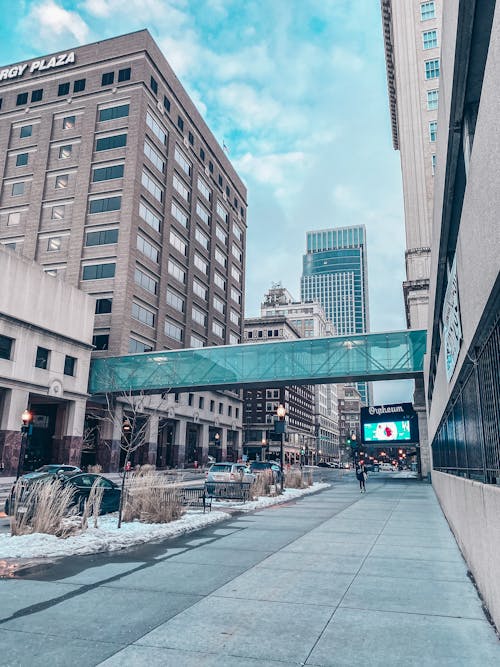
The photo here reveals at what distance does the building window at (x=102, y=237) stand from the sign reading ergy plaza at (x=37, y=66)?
25445mm

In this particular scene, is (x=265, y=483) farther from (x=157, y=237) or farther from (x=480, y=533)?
(x=157, y=237)

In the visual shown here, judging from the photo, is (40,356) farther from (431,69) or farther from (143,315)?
(431,69)

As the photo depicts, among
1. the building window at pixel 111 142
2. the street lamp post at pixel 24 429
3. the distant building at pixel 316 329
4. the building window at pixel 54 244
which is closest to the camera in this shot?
the street lamp post at pixel 24 429

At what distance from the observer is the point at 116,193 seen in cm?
5559

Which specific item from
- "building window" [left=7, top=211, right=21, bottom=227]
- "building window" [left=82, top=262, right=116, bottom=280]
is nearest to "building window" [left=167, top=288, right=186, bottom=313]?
"building window" [left=82, top=262, right=116, bottom=280]

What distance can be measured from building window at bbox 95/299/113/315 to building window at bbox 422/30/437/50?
43.2 meters

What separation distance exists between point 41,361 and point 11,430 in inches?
254

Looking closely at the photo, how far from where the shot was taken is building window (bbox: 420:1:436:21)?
52969 mm

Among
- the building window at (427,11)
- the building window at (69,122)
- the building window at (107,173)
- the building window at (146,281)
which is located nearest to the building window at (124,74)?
the building window at (69,122)

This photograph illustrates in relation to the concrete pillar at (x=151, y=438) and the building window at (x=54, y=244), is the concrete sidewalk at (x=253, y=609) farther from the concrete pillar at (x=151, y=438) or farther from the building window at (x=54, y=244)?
the building window at (x=54, y=244)

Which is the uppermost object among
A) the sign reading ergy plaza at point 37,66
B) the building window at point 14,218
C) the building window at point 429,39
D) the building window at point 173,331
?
the sign reading ergy plaza at point 37,66

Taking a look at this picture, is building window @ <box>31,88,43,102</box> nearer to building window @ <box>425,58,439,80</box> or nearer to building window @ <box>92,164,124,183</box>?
building window @ <box>92,164,124,183</box>

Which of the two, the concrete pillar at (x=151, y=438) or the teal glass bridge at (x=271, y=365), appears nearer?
the teal glass bridge at (x=271, y=365)

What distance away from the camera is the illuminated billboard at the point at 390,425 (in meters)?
54.0
